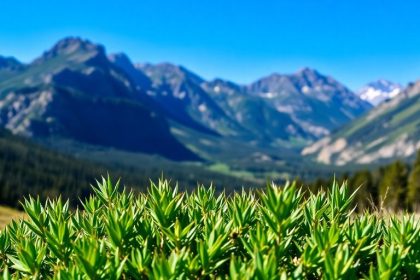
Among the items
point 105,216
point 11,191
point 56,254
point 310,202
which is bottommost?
point 11,191

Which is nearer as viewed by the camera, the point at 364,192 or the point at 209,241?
the point at 209,241

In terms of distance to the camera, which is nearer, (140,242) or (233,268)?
(233,268)

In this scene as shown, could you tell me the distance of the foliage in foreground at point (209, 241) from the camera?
2865 mm

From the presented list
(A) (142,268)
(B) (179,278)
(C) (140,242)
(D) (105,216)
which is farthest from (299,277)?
(D) (105,216)

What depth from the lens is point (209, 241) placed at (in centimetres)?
309

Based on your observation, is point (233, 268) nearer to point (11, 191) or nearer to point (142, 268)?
point (142, 268)

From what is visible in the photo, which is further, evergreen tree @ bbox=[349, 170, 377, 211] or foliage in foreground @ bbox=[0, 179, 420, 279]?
evergreen tree @ bbox=[349, 170, 377, 211]

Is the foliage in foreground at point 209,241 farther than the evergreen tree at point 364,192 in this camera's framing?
No

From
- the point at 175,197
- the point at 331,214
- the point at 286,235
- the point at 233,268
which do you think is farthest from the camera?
the point at 331,214

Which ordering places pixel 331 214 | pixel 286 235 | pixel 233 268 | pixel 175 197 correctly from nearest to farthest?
pixel 233 268
pixel 286 235
pixel 175 197
pixel 331 214

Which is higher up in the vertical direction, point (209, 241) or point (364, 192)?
point (209, 241)

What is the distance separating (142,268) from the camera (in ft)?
9.78

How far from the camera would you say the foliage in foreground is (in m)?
2.87

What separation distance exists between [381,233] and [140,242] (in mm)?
1723
